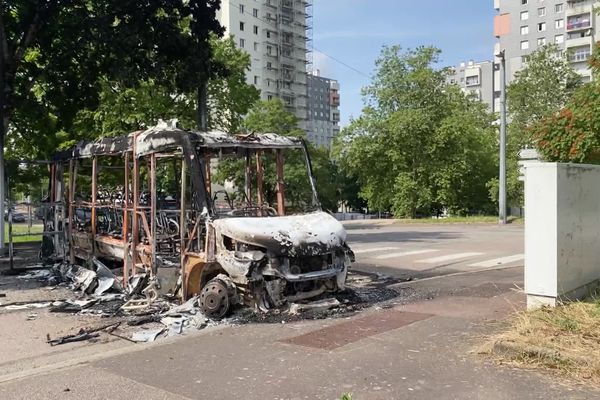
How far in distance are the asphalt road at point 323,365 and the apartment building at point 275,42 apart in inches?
3247

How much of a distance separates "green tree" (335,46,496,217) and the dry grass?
115ft

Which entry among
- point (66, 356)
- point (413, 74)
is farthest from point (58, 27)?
point (413, 74)

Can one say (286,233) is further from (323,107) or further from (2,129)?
(323,107)

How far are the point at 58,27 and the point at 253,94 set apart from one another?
15219 mm

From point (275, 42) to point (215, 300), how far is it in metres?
94.7

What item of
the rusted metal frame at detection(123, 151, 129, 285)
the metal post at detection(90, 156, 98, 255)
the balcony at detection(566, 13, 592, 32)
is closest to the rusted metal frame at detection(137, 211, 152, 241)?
Result: the rusted metal frame at detection(123, 151, 129, 285)

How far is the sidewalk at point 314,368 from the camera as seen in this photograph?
4961 millimetres

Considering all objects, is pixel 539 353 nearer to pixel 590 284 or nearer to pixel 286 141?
pixel 590 284

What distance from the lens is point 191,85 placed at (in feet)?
59.6

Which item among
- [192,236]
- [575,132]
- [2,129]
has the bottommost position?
[192,236]

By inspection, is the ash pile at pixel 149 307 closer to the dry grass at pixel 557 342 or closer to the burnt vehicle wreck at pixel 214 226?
the burnt vehicle wreck at pixel 214 226

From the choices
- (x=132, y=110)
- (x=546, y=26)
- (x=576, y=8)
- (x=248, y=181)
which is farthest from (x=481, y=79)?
(x=248, y=181)

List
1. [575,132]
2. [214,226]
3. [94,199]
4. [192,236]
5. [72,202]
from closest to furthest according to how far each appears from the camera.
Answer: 1. [214,226]
2. [192,236]
3. [94,199]
4. [575,132]
5. [72,202]

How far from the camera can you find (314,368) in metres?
5.61
